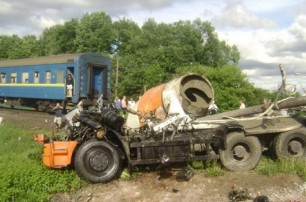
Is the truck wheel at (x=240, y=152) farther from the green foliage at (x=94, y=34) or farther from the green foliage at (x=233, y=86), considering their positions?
the green foliage at (x=94, y=34)

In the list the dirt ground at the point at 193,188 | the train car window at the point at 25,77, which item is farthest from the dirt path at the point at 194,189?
the train car window at the point at 25,77

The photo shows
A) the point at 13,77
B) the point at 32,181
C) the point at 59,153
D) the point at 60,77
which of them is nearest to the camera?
the point at 32,181

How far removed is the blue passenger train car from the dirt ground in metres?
14.9

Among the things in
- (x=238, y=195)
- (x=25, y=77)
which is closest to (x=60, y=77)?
(x=25, y=77)

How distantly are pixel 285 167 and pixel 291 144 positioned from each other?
834 mm

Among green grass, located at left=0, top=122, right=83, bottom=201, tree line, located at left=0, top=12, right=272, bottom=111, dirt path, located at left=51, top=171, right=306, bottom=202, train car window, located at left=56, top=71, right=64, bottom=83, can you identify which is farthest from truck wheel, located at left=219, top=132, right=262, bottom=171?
tree line, located at left=0, top=12, right=272, bottom=111

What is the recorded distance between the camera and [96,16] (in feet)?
199

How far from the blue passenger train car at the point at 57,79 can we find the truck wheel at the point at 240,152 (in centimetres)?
1481

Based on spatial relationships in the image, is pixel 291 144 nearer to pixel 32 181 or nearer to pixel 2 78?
pixel 32 181

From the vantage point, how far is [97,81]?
25016mm

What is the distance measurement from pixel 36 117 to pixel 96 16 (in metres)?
42.1

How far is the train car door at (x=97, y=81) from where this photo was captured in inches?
976

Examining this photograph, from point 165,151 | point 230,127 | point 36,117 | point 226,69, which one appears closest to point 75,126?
point 165,151

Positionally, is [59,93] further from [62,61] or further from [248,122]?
[248,122]
